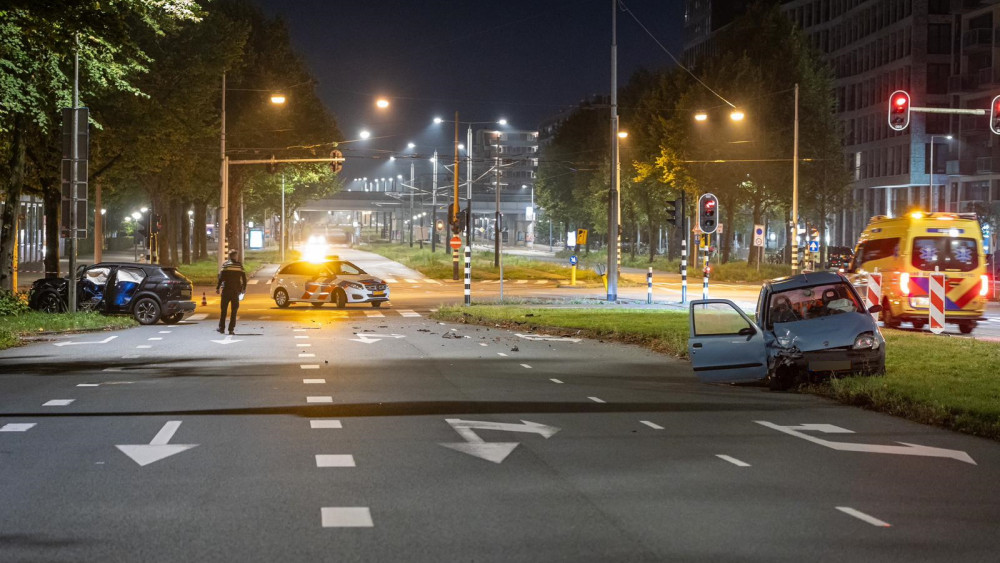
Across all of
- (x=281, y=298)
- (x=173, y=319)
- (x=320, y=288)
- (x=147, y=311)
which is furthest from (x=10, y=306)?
(x=320, y=288)

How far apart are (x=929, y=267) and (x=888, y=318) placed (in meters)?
1.53

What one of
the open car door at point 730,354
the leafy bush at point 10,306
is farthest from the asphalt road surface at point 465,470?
the leafy bush at point 10,306

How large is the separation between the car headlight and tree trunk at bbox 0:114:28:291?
21939mm

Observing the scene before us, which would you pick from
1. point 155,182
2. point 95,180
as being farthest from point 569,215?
point 95,180

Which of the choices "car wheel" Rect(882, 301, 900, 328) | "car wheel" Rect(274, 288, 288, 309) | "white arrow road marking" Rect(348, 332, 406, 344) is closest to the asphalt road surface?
"white arrow road marking" Rect(348, 332, 406, 344)

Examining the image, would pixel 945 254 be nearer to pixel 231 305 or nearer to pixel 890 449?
pixel 231 305

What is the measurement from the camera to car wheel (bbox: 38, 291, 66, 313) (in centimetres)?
3067

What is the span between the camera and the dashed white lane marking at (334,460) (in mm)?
9797

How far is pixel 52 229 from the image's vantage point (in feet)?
124

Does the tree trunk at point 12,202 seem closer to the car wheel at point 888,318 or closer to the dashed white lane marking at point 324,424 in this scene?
the car wheel at point 888,318

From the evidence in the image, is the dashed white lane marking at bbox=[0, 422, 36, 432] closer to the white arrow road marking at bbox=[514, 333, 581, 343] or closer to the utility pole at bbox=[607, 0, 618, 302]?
the white arrow road marking at bbox=[514, 333, 581, 343]

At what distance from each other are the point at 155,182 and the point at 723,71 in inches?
1157

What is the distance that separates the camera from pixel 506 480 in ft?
30.1

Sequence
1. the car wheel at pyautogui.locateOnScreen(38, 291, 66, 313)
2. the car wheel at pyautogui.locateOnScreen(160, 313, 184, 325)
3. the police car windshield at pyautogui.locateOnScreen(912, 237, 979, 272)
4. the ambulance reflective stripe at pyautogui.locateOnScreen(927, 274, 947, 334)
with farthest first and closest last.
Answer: the car wheel at pyautogui.locateOnScreen(38, 291, 66, 313), the car wheel at pyautogui.locateOnScreen(160, 313, 184, 325), the police car windshield at pyautogui.locateOnScreen(912, 237, 979, 272), the ambulance reflective stripe at pyautogui.locateOnScreen(927, 274, 947, 334)
